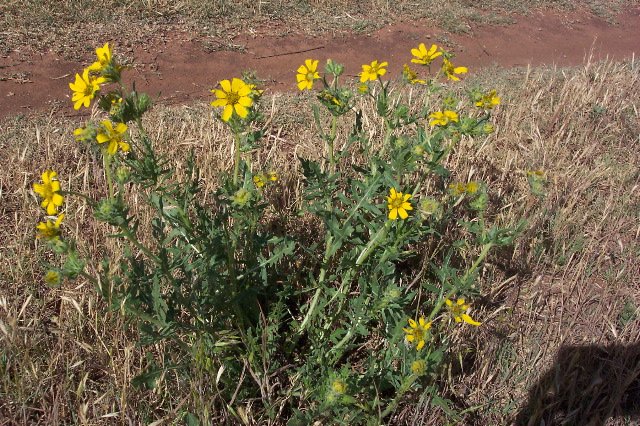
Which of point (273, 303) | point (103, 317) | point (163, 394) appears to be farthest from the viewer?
point (273, 303)

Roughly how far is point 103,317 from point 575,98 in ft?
13.7

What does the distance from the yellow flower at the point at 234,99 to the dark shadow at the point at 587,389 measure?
5.63ft

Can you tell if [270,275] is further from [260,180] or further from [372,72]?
[372,72]

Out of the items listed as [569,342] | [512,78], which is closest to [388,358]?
[569,342]

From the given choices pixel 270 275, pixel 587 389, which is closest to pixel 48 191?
pixel 270 275

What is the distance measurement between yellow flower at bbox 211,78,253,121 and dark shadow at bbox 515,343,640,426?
1.72 m

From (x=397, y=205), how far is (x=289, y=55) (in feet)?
20.6

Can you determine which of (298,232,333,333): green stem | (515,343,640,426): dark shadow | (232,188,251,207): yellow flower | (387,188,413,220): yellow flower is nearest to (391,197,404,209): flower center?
(387,188,413,220): yellow flower

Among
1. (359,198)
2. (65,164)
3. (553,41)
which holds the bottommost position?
(553,41)

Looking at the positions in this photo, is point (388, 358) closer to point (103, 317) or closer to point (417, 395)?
point (417, 395)

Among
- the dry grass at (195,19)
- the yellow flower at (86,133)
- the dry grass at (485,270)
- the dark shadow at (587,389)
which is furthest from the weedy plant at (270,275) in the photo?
the dry grass at (195,19)

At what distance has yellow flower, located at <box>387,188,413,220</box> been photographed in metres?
1.97

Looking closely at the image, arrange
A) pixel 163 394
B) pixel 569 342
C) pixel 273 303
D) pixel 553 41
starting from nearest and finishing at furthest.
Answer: pixel 163 394
pixel 273 303
pixel 569 342
pixel 553 41

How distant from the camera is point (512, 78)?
6371 millimetres
